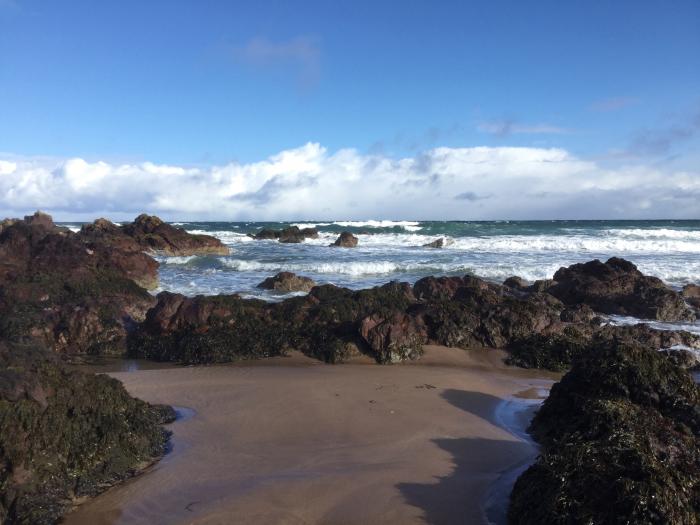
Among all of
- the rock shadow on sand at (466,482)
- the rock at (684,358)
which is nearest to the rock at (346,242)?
the rock at (684,358)

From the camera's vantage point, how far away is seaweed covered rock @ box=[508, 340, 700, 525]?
127 inches

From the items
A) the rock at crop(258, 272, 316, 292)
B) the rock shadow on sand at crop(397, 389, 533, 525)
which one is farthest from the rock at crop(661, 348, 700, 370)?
the rock at crop(258, 272, 316, 292)

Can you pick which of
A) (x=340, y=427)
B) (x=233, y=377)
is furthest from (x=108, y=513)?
(x=233, y=377)

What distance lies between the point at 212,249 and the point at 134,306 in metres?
18.3

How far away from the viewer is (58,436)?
3977mm

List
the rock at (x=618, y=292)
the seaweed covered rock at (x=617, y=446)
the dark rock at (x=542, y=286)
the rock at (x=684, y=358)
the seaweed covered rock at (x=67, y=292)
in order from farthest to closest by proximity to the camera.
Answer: the dark rock at (x=542, y=286)
the rock at (x=618, y=292)
the seaweed covered rock at (x=67, y=292)
the rock at (x=684, y=358)
the seaweed covered rock at (x=617, y=446)

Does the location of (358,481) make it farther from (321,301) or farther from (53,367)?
(321,301)

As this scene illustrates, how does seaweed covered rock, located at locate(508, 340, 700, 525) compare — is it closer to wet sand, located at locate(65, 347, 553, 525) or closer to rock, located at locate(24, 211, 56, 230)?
wet sand, located at locate(65, 347, 553, 525)

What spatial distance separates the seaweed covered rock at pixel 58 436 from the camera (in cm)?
362

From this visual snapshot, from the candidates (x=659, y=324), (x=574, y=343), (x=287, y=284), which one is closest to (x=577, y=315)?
(x=659, y=324)

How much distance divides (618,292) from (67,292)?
11.7 m

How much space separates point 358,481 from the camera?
411cm

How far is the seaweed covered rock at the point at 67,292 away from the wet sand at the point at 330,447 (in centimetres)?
190

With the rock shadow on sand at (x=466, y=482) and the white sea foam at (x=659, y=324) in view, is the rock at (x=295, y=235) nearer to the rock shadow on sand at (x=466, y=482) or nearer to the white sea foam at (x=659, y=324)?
the white sea foam at (x=659, y=324)
